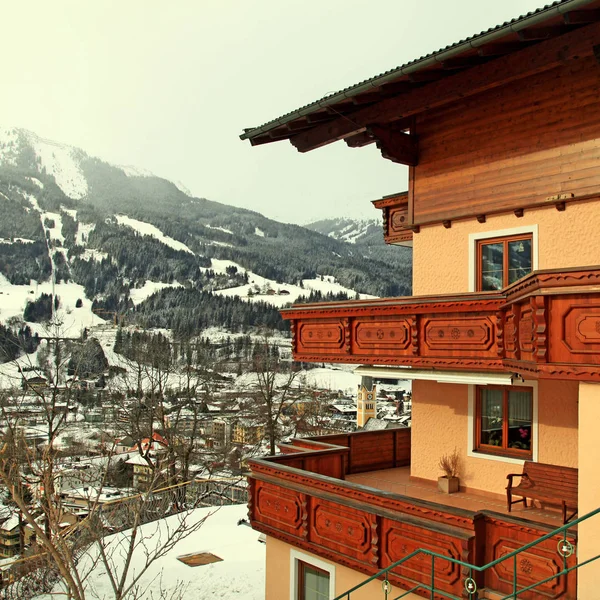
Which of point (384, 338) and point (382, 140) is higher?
point (382, 140)

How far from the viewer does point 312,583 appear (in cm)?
1120

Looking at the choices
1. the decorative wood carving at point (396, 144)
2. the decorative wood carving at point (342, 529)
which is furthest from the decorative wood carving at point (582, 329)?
the decorative wood carving at point (396, 144)

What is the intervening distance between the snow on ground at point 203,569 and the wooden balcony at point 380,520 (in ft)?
7.09

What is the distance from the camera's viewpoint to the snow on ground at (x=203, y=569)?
45.9 feet

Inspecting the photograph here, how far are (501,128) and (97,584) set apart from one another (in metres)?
12.7

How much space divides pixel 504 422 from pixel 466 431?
0.76m

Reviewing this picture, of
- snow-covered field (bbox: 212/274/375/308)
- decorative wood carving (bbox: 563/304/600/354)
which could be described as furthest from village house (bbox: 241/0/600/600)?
snow-covered field (bbox: 212/274/375/308)

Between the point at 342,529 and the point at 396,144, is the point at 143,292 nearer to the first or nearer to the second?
the point at 396,144

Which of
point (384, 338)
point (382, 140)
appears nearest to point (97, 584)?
point (384, 338)

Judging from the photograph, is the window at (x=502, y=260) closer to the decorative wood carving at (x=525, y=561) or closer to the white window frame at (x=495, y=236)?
the white window frame at (x=495, y=236)

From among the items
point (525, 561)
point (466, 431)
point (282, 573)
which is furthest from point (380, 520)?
point (282, 573)

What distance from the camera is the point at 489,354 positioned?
8.46 m

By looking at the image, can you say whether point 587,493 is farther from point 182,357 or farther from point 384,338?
point 182,357

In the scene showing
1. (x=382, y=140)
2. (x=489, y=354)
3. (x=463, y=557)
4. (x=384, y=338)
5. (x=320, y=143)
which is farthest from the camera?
(x=320, y=143)
